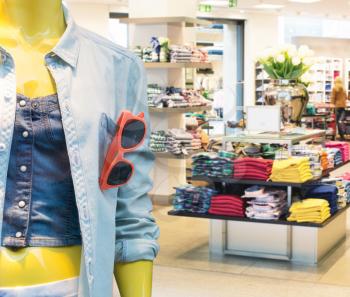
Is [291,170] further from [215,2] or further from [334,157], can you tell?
[215,2]

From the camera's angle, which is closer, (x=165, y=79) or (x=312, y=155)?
(x=312, y=155)

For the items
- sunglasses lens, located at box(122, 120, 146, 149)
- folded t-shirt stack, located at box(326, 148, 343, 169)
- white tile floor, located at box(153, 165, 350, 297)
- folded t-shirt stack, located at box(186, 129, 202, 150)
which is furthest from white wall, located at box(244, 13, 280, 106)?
sunglasses lens, located at box(122, 120, 146, 149)

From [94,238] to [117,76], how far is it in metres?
0.32

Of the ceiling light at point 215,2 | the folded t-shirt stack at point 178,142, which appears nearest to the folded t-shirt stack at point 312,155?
the folded t-shirt stack at point 178,142

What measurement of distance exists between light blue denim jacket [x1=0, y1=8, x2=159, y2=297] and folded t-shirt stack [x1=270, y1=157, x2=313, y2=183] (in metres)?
3.97

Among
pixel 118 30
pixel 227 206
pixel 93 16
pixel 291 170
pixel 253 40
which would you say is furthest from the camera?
pixel 253 40

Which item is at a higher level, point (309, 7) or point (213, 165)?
point (309, 7)

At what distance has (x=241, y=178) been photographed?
543 cm

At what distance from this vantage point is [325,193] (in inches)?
219

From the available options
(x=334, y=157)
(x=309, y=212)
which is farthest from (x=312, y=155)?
(x=334, y=157)

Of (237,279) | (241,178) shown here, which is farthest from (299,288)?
(241,178)

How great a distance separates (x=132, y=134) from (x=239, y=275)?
13.7 ft

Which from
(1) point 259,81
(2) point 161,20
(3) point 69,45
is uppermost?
(2) point 161,20

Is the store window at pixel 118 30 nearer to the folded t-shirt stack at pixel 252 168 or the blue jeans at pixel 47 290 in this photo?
the folded t-shirt stack at pixel 252 168
